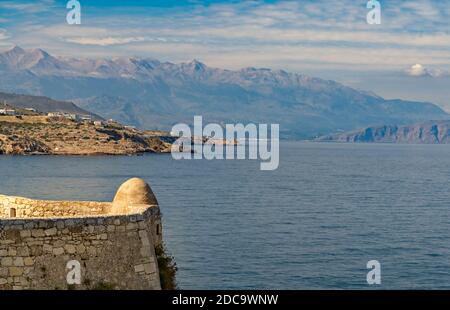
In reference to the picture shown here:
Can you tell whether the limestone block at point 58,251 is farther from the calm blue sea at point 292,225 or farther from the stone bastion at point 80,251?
the calm blue sea at point 292,225

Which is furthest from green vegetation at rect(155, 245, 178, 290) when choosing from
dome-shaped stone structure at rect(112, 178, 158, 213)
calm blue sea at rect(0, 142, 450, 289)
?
calm blue sea at rect(0, 142, 450, 289)

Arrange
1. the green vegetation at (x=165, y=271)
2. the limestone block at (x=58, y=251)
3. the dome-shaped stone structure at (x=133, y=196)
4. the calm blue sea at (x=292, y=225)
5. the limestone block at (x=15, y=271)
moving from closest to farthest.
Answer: the limestone block at (x=15, y=271)
the limestone block at (x=58, y=251)
the green vegetation at (x=165, y=271)
the dome-shaped stone structure at (x=133, y=196)
the calm blue sea at (x=292, y=225)

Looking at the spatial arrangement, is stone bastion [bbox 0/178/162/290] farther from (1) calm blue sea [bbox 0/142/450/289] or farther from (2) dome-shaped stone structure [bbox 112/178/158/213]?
(1) calm blue sea [bbox 0/142/450/289]

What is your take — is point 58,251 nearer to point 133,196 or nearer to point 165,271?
point 165,271

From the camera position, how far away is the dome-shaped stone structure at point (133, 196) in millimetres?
21781

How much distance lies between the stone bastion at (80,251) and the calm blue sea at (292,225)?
2925 centimetres

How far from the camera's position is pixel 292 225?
7906 centimetres

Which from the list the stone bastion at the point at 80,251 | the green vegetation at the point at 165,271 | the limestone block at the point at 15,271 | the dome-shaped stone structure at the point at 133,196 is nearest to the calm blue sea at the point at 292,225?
the dome-shaped stone structure at the point at 133,196

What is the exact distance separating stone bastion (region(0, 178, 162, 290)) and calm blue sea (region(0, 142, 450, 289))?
96.0 feet

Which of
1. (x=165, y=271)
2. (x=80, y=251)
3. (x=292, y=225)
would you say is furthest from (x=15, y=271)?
(x=292, y=225)

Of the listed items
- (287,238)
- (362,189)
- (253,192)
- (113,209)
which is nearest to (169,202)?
(253,192)

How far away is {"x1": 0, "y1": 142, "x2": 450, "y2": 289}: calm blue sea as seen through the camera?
53219 millimetres

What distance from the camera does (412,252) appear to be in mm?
63875
